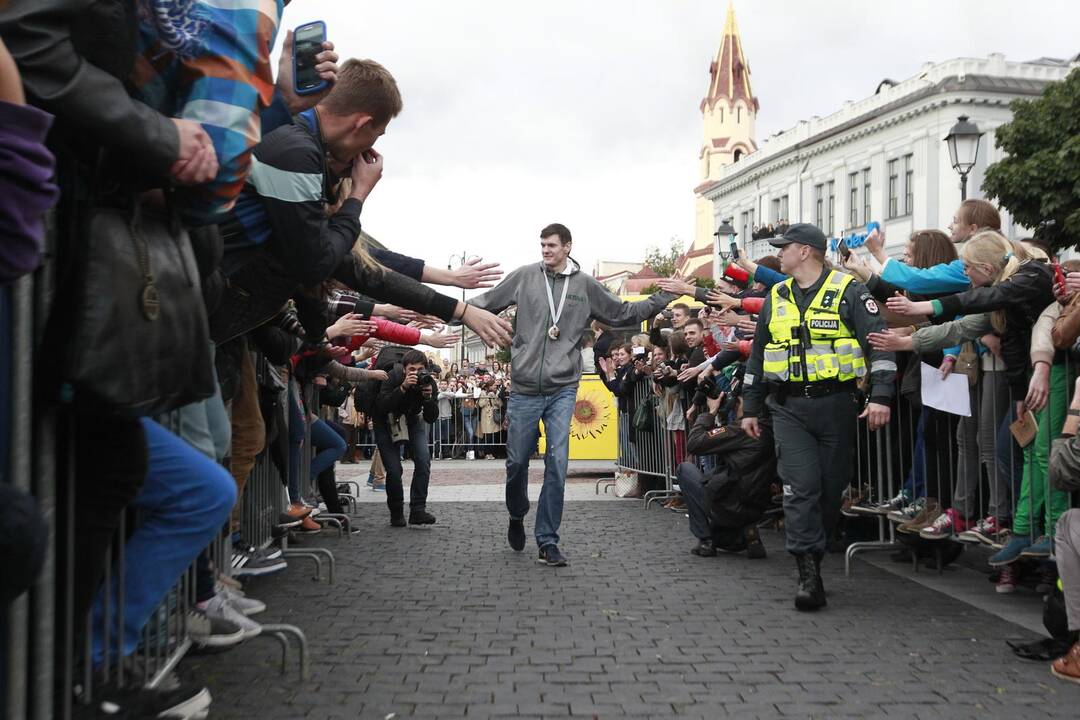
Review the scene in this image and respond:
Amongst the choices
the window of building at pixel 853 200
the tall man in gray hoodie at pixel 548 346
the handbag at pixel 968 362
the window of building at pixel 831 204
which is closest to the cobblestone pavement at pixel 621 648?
the tall man in gray hoodie at pixel 548 346

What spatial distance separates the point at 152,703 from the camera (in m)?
3.41

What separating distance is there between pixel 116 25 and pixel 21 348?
0.79 m

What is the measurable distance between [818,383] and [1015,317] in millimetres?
1154

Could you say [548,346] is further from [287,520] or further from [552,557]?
[287,520]

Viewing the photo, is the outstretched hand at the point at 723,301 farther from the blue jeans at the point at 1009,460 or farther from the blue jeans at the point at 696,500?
the blue jeans at the point at 1009,460

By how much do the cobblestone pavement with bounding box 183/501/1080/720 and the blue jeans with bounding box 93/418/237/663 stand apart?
31.9 inches

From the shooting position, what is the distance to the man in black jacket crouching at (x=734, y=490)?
8.38m

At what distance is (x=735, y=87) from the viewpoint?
11312cm

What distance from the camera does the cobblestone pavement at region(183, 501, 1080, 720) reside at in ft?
14.3

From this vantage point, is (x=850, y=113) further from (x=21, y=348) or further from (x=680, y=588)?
(x=21, y=348)

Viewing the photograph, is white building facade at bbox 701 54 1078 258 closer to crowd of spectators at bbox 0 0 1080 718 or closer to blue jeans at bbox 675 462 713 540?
blue jeans at bbox 675 462 713 540

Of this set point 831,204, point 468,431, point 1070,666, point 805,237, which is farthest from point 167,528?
point 831,204

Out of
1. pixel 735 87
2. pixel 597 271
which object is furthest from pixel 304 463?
pixel 597 271

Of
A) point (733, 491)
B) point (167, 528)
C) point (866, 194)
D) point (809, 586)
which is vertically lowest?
point (809, 586)
